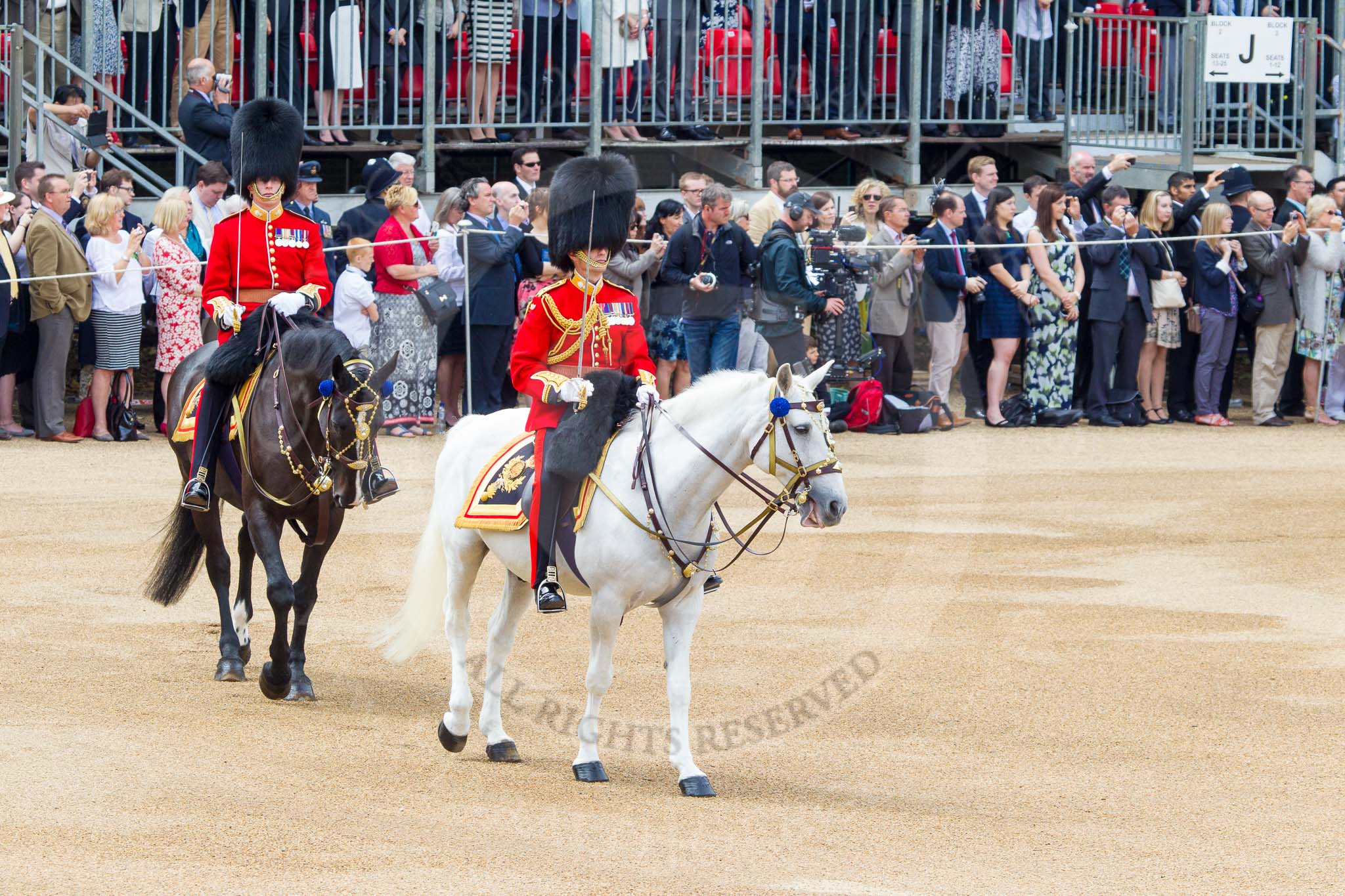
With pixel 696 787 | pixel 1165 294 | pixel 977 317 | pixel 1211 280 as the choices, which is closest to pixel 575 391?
pixel 696 787

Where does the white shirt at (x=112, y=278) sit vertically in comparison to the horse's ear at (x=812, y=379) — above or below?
above

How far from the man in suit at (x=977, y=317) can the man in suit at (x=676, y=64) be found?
2.72m

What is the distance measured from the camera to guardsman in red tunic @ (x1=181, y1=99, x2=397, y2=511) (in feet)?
26.7

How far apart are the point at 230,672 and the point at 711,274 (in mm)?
6197

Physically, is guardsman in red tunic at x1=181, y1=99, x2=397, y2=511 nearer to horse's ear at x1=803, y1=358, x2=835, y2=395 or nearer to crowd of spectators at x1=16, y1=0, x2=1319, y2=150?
horse's ear at x1=803, y1=358, x2=835, y2=395

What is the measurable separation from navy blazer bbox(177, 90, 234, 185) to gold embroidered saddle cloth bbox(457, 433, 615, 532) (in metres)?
8.55

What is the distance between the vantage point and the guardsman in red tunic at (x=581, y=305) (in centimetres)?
693

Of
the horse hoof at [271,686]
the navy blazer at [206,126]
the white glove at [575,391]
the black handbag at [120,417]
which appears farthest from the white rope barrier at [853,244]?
the white glove at [575,391]

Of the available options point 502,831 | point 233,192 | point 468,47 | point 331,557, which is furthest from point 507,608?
point 468,47

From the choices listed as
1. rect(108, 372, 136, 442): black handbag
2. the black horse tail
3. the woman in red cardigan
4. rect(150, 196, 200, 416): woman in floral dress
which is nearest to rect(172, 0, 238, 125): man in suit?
rect(150, 196, 200, 416): woman in floral dress

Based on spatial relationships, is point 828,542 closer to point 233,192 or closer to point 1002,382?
point 1002,382

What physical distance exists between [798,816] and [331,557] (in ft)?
16.6

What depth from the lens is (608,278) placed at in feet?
43.3

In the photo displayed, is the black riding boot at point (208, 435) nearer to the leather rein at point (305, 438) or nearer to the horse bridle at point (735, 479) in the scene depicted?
the leather rein at point (305, 438)
